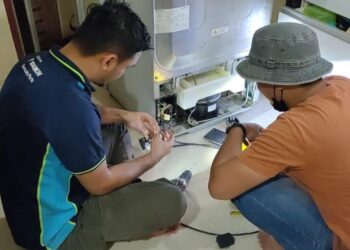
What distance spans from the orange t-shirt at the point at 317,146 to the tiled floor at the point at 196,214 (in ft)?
1.63

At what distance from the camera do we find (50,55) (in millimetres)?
1113

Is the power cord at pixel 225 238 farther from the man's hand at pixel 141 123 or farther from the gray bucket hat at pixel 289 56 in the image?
the gray bucket hat at pixel 289 56

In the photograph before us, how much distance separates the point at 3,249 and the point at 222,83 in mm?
1134

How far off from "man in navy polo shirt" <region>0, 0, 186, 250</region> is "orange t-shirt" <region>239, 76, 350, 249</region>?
1.33ft

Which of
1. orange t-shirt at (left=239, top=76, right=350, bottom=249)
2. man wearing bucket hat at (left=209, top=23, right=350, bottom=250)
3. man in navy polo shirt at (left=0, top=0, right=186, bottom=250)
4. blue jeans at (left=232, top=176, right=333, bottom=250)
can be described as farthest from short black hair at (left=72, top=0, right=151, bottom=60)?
→ blue jeans at (left=232, top=176, right=333, bottom=250)

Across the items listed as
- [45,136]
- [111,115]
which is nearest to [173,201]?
[111,115]

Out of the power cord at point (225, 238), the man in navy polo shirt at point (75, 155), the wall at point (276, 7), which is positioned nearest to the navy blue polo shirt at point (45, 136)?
the man in navy polo shirt at point (75, 155)

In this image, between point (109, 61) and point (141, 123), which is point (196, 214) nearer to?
point (141, 123)

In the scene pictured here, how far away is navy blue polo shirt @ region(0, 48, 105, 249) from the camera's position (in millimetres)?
1052

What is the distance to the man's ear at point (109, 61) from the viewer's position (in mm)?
1130

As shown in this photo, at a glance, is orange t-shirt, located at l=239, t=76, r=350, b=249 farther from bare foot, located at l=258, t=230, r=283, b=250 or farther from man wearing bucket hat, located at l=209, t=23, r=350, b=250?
bare foot, located at l=258, t=230, r=283, b=250

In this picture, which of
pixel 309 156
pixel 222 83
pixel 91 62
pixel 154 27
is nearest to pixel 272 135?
pixel 309 156

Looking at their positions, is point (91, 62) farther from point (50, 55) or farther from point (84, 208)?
point (84, 208)

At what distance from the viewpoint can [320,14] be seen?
6.17ft
